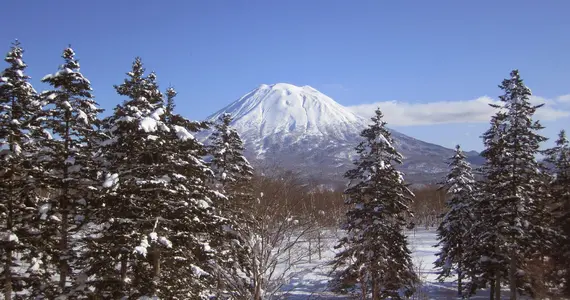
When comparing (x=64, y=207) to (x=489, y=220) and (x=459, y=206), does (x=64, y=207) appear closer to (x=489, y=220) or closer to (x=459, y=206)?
(x=489, y=220)

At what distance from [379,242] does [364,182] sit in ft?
11.0

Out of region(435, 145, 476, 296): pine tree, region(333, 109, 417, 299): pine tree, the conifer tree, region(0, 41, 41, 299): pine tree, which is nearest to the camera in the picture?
region(0, 41, 41, 299): pine tree

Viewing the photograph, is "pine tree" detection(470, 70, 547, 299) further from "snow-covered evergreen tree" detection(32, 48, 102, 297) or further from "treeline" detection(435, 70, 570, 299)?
"snow-covered evergreen tree" detection(32, 48, 102, 297)

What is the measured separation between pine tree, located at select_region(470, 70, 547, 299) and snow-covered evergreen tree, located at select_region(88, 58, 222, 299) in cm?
1686

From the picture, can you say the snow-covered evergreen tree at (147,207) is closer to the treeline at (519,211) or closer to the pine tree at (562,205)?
the treeline at (519,211)

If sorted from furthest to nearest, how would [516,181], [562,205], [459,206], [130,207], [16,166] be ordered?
[459,206], [562,205], [516,181], [16,166], [130,207]

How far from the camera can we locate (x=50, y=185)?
1611 cm

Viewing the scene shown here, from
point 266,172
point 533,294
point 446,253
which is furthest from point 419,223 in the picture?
point 266,172

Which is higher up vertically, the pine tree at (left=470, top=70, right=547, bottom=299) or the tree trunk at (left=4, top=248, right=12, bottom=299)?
the pine tree at (left=470, top=70, right=547, bottom=299)

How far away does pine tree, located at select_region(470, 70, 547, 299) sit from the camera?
2327 cm

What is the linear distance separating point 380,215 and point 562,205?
1237 centimetres

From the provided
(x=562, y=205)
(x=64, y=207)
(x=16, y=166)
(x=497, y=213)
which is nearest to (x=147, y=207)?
(x=64, y=207)

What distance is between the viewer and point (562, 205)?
26.5 m

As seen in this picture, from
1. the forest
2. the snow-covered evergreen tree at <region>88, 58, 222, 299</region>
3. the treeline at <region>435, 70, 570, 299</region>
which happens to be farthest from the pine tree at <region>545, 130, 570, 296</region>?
the snow-covered evergreen tree at <region>88, 58, 222, 299</region>
